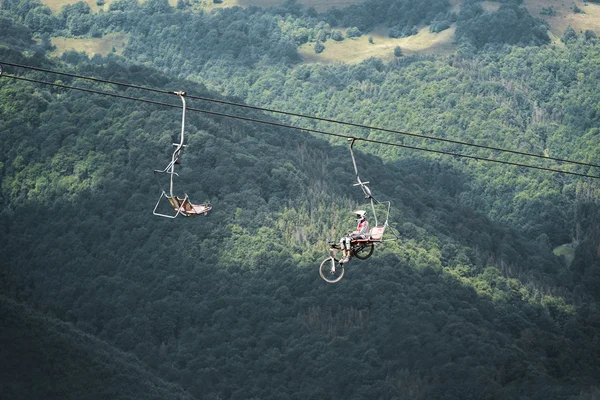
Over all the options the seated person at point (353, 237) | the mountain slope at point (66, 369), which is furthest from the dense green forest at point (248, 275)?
the seated person at point (353, 237)

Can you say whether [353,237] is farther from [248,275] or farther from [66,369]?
[248,275]

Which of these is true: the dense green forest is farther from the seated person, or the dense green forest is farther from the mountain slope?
the seated person

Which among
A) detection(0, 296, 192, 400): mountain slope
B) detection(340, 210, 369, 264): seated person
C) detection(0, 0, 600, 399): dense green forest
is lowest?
detection(0, 0, 600, 399): dense green forest

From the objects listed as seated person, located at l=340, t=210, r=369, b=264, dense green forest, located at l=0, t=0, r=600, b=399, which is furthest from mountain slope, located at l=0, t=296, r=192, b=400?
seated person, located at l=340, t=210, r=369, b=264

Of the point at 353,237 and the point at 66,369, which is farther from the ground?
the point at 353,237

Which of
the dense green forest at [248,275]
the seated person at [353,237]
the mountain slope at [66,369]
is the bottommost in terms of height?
the dense green forest at [248,275]

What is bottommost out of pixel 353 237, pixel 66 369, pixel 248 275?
pixel 248 275

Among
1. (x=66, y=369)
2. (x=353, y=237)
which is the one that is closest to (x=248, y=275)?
(x=66, y=369)

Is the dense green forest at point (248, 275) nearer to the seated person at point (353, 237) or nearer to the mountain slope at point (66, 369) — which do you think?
the mountain slope at point (66, 369)

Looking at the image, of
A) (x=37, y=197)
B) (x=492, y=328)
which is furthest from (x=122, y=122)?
(x=492, y=328)

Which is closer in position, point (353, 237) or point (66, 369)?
point (353, 237)

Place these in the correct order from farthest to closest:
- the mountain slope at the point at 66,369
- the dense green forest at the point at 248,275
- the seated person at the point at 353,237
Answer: the dense green forest at the point at 248,275, the mountain slope at the point at 66,369, the seated person at the point at 353,237

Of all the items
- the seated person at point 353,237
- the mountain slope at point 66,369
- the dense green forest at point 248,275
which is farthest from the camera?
the dense green forest at point 248,275
